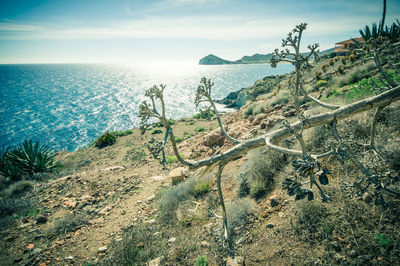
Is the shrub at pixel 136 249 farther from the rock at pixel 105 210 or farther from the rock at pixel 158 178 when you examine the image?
the rock at pixel 158 178

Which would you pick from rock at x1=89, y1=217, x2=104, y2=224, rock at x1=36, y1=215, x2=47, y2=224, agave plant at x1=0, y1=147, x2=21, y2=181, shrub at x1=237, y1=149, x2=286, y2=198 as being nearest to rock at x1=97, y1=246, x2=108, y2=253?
rock at x1=89, y1=217, x2=104, y2=224

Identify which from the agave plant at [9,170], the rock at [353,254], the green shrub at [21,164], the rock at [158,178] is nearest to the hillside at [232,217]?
the rock at [353,254]

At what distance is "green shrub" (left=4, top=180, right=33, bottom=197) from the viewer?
737 centimetres

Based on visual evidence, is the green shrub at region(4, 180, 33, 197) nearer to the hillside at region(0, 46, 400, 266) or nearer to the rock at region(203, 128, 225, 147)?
the hillside at region(0, 46, 400, 266)

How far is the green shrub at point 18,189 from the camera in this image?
24.2 feet

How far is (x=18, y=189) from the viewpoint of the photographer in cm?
761

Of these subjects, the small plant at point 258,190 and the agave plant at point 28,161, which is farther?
the agave plant at point 28,161

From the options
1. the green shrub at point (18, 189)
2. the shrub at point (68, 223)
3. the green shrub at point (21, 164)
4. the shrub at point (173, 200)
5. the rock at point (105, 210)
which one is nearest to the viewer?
the shrub at point (173, 200)

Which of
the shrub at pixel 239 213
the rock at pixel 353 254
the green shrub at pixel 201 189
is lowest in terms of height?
the green shrub at pixel 201 189

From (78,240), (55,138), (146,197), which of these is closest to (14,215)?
(78,240)

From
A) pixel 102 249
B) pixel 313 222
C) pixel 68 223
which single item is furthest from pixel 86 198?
pixel 313 222

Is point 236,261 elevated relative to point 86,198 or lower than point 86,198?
elevated

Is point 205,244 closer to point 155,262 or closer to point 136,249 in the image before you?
point 155,262

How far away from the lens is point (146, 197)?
613 cm
